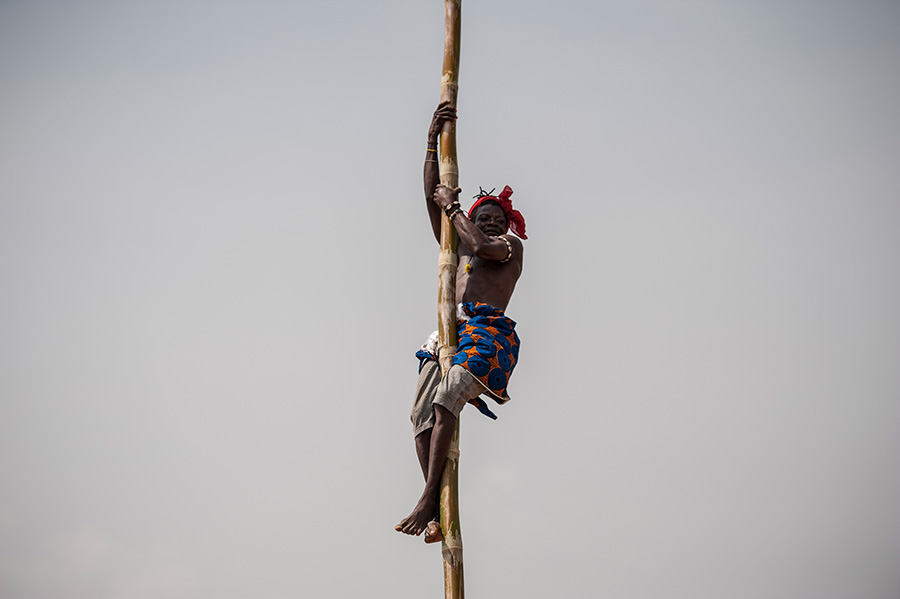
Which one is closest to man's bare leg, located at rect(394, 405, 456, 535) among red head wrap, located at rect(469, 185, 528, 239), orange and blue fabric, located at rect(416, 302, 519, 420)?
orange and blue fabric, located at rect(416, 302, 519, 420)

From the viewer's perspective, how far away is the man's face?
23.2 ft

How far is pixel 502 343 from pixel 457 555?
1420mm

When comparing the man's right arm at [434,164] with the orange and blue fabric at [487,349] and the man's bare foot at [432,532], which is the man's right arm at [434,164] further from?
the man's bare foot at [432,532]

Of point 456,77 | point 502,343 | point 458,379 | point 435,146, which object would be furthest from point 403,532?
point 456,77

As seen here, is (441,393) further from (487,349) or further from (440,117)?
(440,117)

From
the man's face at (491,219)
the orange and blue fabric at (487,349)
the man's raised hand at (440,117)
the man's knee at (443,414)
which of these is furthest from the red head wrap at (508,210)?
the man's knee at (443,414)

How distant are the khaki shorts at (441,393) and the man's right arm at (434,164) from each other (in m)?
1.02

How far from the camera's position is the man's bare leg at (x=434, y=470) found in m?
6.11

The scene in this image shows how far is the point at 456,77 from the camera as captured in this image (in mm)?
6867

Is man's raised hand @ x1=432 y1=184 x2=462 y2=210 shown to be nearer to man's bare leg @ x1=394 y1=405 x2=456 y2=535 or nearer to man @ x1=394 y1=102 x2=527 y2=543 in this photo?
man @ x1=394 y1=102 x2=527 y2=543

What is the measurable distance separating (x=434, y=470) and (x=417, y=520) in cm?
Result: 33

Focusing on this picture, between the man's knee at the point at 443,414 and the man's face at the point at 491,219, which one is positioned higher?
the man's face at the point at 491,219

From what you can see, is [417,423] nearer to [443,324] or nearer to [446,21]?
[443,324]

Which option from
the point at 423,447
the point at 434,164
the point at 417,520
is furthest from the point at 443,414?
the point at 434,164
